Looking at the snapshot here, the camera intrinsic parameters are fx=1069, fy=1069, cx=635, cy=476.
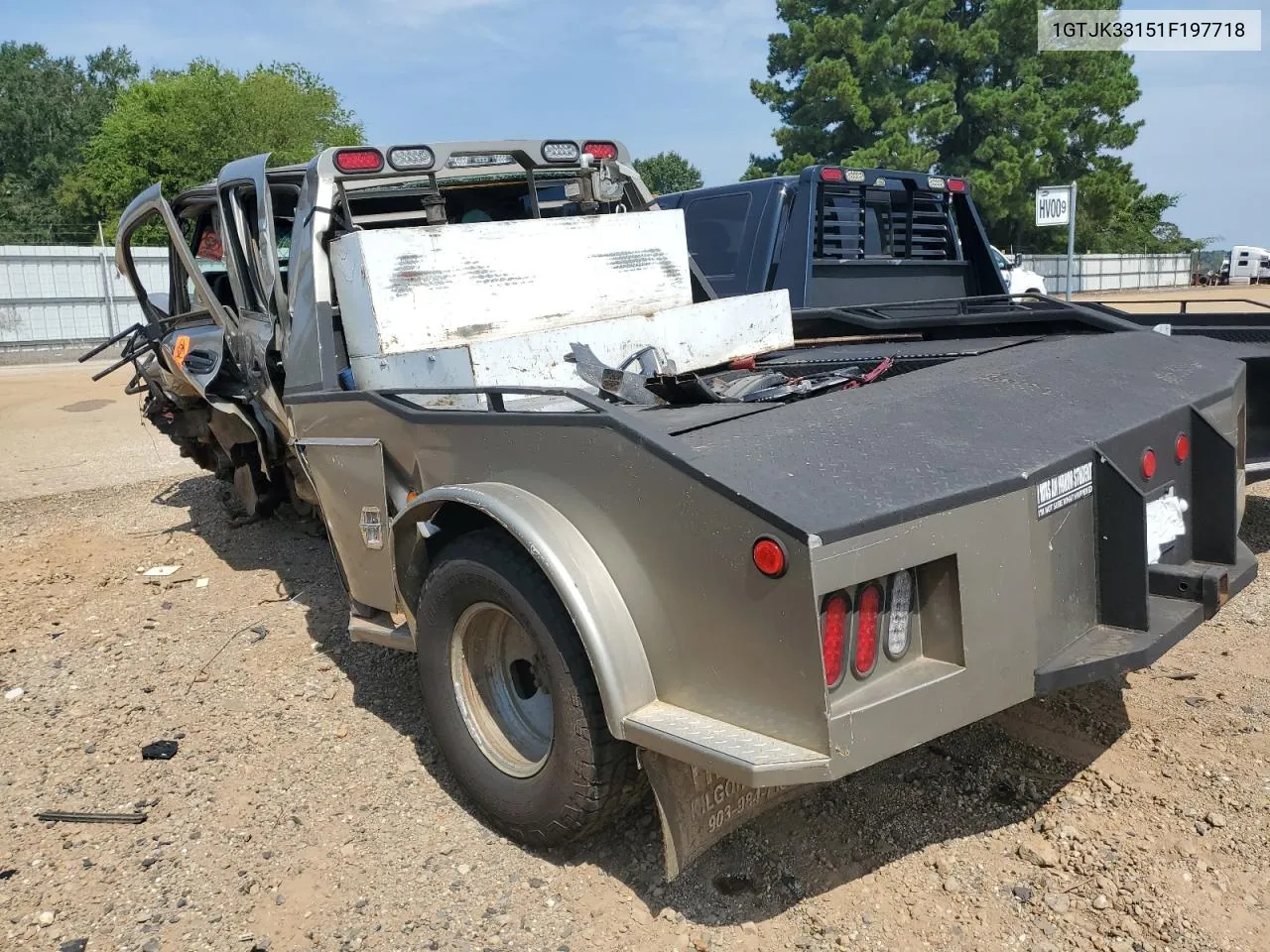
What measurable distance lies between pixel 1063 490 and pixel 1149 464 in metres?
0.54

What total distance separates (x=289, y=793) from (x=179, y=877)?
481 mm

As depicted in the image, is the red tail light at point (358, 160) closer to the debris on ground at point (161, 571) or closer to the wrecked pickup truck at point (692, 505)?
the wrecked pickup truck at point (692, 505)

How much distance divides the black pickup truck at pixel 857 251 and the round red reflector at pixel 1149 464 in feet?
6.89

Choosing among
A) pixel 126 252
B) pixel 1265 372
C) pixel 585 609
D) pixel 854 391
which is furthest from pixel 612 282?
pixel 126 252

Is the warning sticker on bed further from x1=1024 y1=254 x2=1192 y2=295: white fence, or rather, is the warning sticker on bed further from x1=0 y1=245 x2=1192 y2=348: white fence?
x1=1024 y1=254 x2=1192 y2=295: white fence

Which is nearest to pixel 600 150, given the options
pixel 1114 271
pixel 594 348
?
Answer: pixel 594 348

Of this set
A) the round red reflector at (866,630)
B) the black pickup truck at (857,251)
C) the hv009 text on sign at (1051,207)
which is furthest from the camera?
the hv009 text on sign at (1051,207)

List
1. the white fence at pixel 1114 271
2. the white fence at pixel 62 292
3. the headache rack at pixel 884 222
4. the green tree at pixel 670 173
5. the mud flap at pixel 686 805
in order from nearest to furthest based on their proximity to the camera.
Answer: the mud flap at pixel 686 805 → the headache rack at pixel 884 222 → the white fence at pixel 62 292 → the white fence at pixel 1114 271 → the green tree at pixel 670 173

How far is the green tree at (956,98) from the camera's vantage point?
115 ft

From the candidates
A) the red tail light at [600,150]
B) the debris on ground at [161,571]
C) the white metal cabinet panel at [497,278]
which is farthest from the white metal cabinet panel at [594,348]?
the debris on ground at [161,571]

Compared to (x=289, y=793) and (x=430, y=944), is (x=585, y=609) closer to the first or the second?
(x=430, y=944)

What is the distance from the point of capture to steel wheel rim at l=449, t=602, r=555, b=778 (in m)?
3.15

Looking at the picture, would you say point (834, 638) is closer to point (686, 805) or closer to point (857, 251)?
point (686, 805)

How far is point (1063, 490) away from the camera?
2.56 meters
